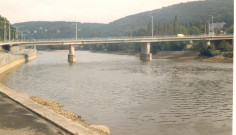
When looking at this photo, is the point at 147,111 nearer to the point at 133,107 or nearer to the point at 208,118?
the point at 133,107

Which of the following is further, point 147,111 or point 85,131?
point 147,111

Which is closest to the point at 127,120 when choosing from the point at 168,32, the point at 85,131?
the point at 85,131

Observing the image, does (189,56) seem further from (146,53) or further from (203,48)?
(146,53)

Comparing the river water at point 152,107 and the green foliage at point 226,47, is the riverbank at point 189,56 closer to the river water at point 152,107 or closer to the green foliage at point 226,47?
the green foliage at point 226,47

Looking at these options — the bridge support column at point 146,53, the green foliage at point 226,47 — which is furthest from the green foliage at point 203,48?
the bridge support column at point 146,53

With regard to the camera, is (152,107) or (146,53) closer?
(152,107)

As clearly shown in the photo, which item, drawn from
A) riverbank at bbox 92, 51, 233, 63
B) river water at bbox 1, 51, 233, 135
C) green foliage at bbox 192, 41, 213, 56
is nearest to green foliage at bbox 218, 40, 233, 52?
green foliage at bbox 192, 41, 213, 56

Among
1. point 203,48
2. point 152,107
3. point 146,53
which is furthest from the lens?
point 146,53

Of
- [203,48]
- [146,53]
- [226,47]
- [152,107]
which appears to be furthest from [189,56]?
[152,107]

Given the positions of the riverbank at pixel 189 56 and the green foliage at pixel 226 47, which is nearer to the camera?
the riverbank at pixel 189 56

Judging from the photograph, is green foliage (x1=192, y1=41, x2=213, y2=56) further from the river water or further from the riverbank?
the river water

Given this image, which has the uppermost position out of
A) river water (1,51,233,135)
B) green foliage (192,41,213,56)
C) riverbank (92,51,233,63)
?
green foliage (192,41,213,56)

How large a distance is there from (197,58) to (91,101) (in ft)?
324

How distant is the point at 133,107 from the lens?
110 ft
